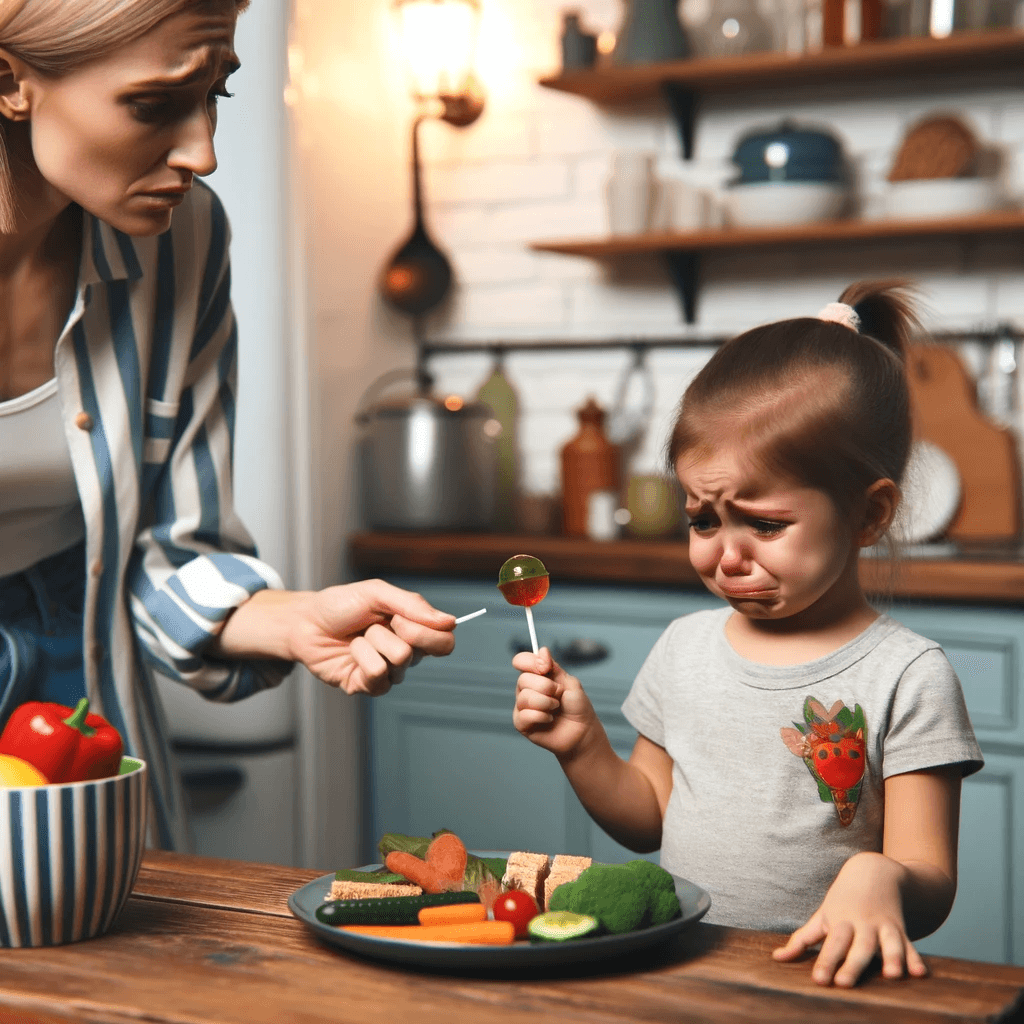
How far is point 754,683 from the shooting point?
1202mm

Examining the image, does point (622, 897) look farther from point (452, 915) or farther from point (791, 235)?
point (791, 235)

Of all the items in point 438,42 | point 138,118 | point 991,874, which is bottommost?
point 991,874

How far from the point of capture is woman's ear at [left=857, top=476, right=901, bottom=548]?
3.89 ft

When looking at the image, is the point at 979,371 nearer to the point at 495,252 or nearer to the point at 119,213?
the point at 495,252

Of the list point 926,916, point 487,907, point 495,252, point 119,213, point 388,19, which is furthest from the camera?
point 495,252

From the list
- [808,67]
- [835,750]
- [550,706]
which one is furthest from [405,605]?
[808,67]

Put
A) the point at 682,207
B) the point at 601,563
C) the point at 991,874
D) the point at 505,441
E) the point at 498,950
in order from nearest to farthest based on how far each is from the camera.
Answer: the point at 498,950 → the point at 991,874 → the point at 601,563 → the point at 682,207 → the point at 505,441

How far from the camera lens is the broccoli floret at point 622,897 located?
0.79 meters

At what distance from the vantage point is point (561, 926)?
0.79 meters

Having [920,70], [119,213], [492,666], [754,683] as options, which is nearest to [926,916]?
[754,683]

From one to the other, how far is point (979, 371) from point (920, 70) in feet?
2.08

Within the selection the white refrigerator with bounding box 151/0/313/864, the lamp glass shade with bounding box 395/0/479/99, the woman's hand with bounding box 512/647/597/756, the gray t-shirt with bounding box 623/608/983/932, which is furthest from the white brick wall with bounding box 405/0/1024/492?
the woman's hand with bounding box 512/647/597/756

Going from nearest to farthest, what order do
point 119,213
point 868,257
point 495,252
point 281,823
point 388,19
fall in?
1. point 119,213
2. point 281,823
3. point 868,257
4. point 388,19
5. point 495,252

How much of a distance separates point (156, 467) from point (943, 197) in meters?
1.76
